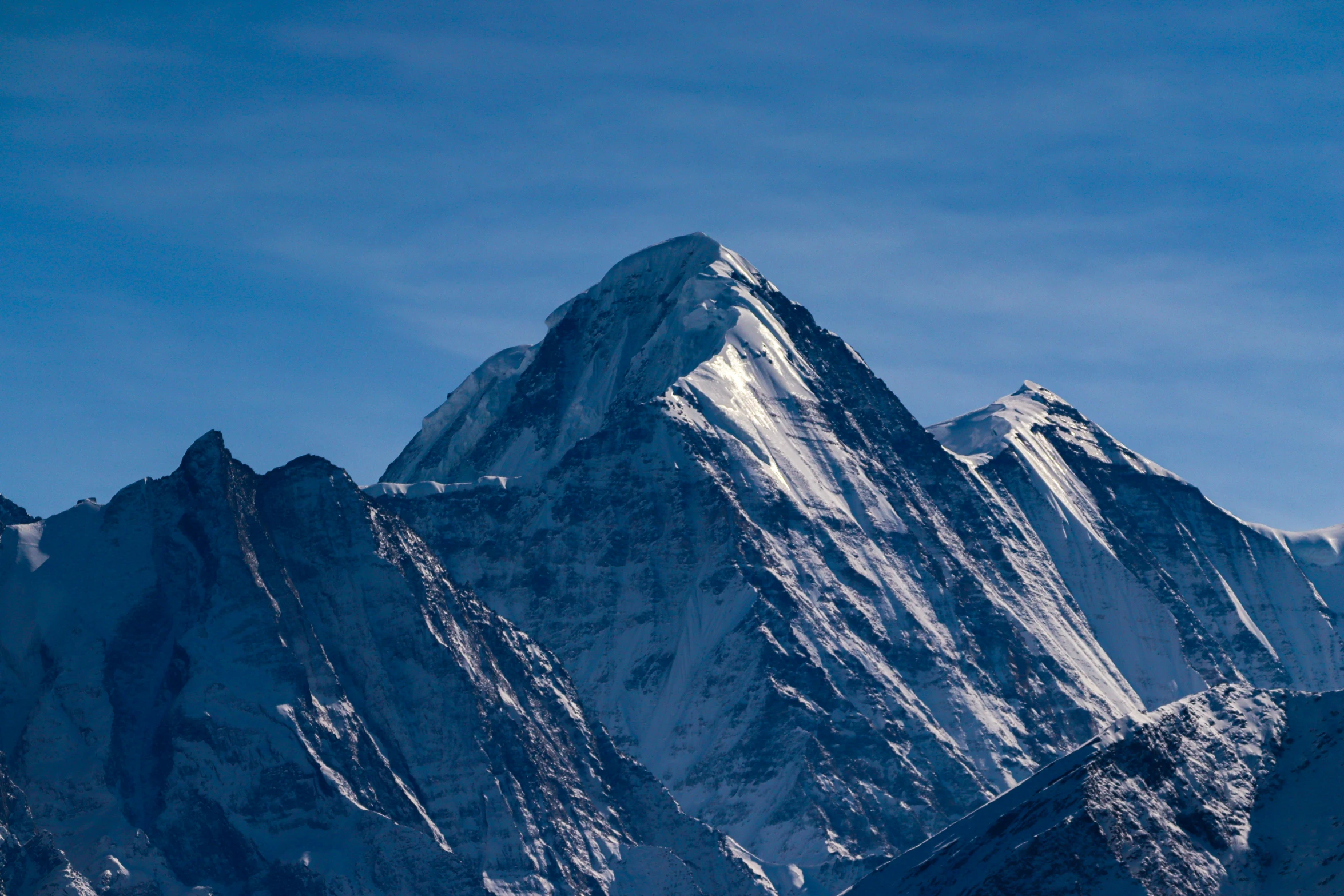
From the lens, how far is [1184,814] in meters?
185

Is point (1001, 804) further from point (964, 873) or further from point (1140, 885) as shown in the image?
point (1140, 885)

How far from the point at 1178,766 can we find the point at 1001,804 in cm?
1570

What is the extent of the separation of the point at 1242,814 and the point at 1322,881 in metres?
10.4

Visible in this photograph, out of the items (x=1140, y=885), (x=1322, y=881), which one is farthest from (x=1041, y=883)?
Answer: (x=1322, y=881)

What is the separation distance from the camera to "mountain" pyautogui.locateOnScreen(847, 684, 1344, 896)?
588 ft

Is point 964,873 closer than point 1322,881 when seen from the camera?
No

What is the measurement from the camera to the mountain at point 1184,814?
179 meters

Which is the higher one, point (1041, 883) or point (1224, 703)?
point (1224, 703)

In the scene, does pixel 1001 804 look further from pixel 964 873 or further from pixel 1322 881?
pixel 1322 881

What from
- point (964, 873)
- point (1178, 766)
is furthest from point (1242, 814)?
point (964, 873)

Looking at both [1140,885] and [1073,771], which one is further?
[1073,771]

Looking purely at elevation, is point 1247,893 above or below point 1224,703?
below

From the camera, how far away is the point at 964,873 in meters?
190

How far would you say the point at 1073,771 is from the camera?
189 meters
